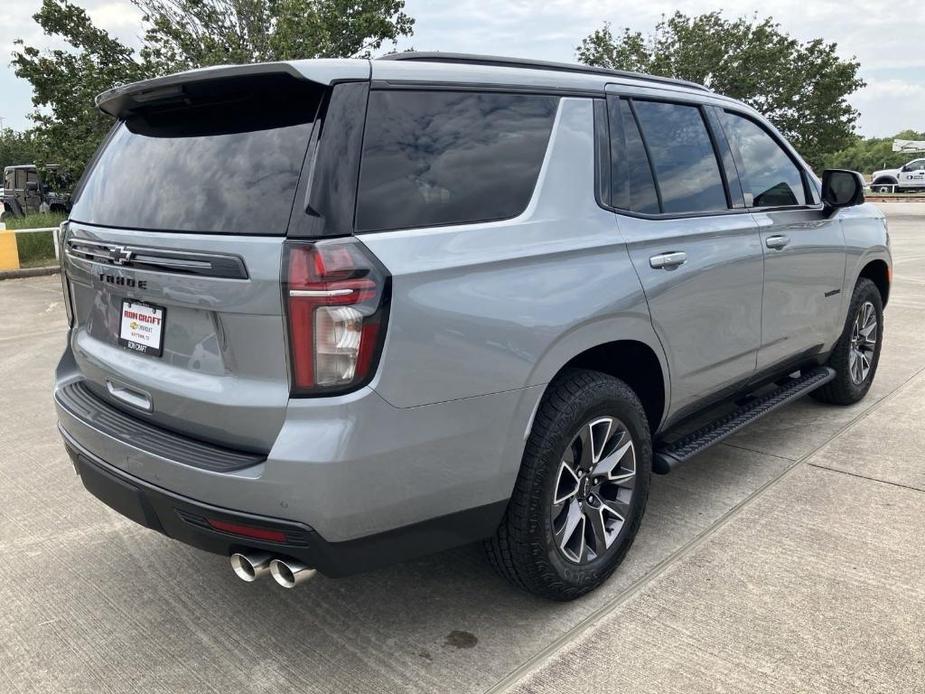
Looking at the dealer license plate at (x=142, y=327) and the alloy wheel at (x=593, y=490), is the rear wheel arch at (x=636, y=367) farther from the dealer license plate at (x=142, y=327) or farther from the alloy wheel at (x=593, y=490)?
the dealer license plate at (x=142, y=327)

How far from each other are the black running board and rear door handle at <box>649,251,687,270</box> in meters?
0.79

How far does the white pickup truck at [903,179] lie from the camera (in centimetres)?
3559

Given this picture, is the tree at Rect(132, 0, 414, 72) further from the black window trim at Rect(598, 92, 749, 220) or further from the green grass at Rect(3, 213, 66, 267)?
the black window trim at Rect(598, 92, 749, 220)

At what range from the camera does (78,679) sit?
96.3 inches

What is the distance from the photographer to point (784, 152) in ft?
13.5

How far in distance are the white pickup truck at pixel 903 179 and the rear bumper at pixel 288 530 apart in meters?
40.1

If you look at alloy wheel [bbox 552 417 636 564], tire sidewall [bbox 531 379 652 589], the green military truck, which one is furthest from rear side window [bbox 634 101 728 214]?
the green military truck

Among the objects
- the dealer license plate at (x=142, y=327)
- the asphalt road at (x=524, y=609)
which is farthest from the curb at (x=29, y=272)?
the dealer license plate at (x=142, y=327)

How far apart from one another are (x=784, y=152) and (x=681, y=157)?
113 cm

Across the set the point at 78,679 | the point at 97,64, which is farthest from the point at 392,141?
the point at 97,64

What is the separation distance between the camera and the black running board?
10.4ft

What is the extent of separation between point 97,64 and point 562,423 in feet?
53.7

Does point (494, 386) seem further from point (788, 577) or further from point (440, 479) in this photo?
point (788, 577)

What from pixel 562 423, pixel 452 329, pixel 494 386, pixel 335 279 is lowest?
pixel 562 423
